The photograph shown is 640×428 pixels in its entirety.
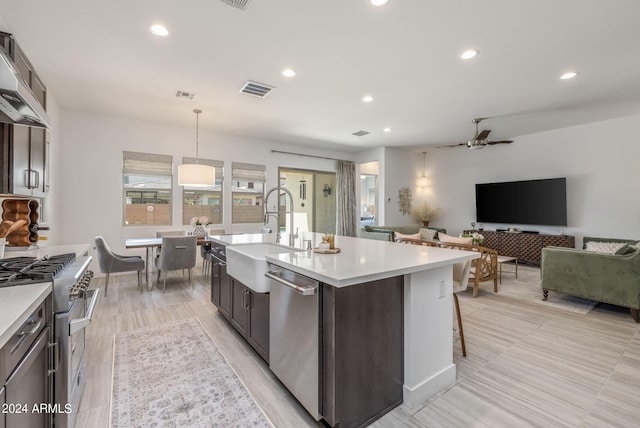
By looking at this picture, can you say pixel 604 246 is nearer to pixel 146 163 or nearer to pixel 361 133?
pixel 361 133

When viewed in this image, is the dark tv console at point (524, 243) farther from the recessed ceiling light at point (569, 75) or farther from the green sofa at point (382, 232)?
the recessed ceiling light at point (569, 75)

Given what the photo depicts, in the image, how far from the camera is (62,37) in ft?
8.83

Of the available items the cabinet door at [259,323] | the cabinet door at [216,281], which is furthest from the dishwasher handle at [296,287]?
the cabinet door at [216,281]

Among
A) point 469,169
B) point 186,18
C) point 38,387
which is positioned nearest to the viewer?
point 38,387

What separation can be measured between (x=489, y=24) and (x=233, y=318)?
356 cm

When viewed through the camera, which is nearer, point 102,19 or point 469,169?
point 102,19

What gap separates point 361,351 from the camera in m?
1.59

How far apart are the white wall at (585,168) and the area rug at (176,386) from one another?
271 inches

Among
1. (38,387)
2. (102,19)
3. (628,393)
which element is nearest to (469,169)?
(628,393)

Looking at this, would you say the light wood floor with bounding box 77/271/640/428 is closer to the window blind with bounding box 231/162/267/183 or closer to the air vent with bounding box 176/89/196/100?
the air vent with bounding box 176/89/196/100

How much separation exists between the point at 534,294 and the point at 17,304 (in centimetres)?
532

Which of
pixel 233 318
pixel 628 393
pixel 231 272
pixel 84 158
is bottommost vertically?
pixel 628 393

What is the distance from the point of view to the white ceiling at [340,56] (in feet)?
7.72

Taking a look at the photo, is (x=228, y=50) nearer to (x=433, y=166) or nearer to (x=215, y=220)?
(x=215, y=220)
